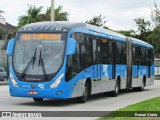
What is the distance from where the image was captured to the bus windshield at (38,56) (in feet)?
59.9

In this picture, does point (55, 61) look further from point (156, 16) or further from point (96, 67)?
point (156, 16)

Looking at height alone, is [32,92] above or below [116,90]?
above

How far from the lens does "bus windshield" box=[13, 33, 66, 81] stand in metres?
18.3

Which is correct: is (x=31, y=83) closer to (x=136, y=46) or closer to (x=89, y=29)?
(x=89, y=29)

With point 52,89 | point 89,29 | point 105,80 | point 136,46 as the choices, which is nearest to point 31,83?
point 52,89

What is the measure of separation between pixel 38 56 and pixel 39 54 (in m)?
0.08

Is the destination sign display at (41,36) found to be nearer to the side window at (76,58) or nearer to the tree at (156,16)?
the side window at (76,58)

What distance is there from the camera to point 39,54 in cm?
1855

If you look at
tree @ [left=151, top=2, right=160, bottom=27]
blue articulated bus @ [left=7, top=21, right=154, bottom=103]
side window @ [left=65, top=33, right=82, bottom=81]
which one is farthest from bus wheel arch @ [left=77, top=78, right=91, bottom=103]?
tree @ [left=151, top=2, right=160, bottom=27]

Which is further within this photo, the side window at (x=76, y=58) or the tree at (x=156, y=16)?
the tree at (x=156, y=16)

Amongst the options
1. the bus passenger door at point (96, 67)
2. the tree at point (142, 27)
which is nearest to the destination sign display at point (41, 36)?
the bus passenger door at point (96, 67)

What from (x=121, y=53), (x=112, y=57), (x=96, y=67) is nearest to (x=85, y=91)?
(x=96, y=67)

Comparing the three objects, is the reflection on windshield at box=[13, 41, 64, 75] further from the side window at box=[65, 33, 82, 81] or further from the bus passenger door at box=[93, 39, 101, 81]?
the bus passenger door at box=[93, 39, 101, 81]

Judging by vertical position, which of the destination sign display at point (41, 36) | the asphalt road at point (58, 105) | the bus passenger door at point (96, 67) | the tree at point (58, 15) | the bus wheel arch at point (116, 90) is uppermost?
the tree at point (58, 15)
